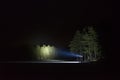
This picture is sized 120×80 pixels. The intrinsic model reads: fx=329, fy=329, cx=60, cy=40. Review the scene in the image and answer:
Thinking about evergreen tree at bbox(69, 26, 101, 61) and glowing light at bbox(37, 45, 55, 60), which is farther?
glowing light at bbox(37, 45, 55, 60)

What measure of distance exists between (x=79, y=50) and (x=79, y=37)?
2.60 metres

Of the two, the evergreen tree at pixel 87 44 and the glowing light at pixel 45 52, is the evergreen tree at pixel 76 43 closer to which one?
the evergreen tree at pixel 87 44

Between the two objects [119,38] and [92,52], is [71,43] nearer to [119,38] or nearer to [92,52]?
[92,52]

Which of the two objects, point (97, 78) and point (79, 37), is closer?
point (97, 78)

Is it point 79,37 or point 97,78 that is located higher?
point 79,37

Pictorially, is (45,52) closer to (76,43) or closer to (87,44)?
(76,43)

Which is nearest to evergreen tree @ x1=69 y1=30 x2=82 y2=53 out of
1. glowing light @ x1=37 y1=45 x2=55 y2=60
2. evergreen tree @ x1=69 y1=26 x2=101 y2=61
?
evergreen tree @ x1=69 y1=26 x2=101 y2=61

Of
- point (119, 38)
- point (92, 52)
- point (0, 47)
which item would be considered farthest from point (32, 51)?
point (119, 38)

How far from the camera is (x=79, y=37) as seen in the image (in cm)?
5941

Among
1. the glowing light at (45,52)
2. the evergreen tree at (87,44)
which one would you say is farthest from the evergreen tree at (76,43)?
the glowing light at (45,52)

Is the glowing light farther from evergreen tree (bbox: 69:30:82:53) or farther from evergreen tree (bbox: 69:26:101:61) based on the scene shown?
evergreen tree (bbox: 69:26:101:61)

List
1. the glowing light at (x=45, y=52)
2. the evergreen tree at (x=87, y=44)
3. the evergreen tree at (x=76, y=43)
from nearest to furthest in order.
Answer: the evergreen tree at (x=87, y=44) < the evergreen tree at (x=76, y=43) < the glowing light at (x=45, y=52)

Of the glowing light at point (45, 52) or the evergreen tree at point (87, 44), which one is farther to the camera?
the glowing light at point (45, 52)

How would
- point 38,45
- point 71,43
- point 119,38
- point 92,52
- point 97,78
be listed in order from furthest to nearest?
point 38,45 < point 71,43 < point 92,52 < point 119,38 < point 97,78
